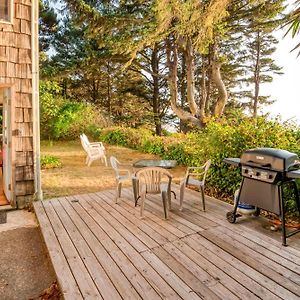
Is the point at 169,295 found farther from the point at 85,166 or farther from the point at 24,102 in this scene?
the point at 85,166

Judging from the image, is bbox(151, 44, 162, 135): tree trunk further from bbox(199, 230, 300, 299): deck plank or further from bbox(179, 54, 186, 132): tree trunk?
bbox(199, 230, 300, 299): deck plank

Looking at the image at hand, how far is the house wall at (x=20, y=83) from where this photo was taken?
13.2ft

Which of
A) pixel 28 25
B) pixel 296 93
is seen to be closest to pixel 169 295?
pixel 28 25

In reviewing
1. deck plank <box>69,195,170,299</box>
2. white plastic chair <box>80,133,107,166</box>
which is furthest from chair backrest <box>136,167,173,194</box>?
white plastic chair <box>80,133,107,166</box>

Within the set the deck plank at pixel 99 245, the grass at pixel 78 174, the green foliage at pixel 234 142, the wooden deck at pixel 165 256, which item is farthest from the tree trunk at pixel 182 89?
the wooden deck at pixel 165 256

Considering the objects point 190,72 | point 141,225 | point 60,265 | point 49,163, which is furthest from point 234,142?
point 190,72

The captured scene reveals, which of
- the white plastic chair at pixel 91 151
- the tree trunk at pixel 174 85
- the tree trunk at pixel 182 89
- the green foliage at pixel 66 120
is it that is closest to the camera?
the white plastic chair at pixel 91 151

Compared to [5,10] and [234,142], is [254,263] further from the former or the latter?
[5,10]

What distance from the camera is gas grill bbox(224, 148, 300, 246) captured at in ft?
8.98

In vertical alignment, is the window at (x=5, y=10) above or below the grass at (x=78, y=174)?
above

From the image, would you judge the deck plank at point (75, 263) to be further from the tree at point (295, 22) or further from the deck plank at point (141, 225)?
the tree at point (295, 22)

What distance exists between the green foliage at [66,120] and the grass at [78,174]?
82.2 inches

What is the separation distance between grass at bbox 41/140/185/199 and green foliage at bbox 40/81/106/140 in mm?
2087

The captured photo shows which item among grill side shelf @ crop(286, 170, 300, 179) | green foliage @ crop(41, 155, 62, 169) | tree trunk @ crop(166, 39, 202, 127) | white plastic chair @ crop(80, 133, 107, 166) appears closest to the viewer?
grill side shelf @ crop(286, 170, 300, 179)
